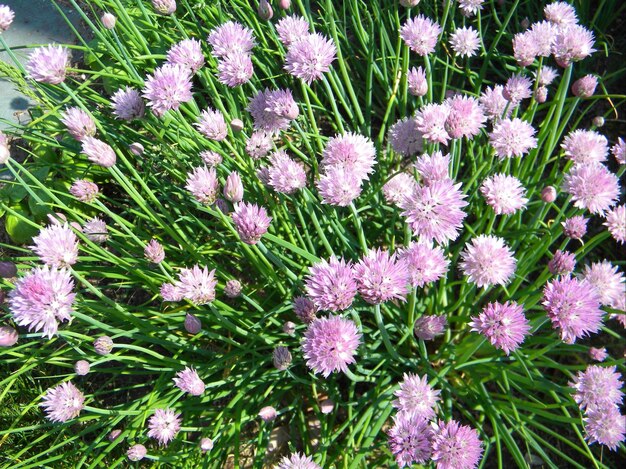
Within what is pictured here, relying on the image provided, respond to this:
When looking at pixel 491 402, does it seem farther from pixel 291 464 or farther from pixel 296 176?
pixel 296 176

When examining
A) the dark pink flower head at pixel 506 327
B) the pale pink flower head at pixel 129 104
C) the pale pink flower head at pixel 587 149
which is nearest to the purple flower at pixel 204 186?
the pale pink flower head at pixel 129 104

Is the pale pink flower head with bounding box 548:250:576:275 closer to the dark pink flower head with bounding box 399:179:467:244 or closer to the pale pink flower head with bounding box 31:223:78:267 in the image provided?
the dark pink flower head with bounding box 399:179:467:244

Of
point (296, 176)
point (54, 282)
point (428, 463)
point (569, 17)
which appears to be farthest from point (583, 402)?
point (54, 282)

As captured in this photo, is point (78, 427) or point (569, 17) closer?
point (569, 17)

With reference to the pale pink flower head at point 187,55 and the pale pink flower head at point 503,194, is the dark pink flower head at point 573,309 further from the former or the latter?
the pale pink flower head at point 187,55

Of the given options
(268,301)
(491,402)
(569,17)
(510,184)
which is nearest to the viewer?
(510,184)

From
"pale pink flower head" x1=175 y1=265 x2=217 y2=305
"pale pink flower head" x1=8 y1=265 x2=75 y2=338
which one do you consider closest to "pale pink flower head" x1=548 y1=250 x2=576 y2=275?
"pale pink flower head" x1=175 y1=265 x2=217 y2=305
